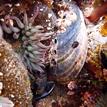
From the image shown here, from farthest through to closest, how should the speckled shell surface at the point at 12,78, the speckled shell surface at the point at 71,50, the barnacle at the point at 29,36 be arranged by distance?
the speckled shell surface at the point at 71,50
the barnacle at the point at 29,36
the speckled shell surface at the point at 12,78

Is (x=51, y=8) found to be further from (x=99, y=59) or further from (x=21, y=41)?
(x=99, y=59)

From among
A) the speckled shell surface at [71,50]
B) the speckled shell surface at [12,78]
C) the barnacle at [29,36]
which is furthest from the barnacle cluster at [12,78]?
the speckled shell surface at [71,50]

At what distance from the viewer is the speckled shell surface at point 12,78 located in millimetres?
2676

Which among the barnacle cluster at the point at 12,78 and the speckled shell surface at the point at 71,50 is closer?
the barnacle cluster at the point at 12,78

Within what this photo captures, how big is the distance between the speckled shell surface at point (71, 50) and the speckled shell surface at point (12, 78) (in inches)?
18.8

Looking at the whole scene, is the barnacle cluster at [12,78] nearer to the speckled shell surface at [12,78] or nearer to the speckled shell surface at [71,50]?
the speckled shell surface at [12,78]

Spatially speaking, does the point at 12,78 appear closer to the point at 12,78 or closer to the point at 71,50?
the point at 12,78

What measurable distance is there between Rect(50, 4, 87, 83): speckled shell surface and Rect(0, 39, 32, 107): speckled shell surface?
0.48 meters

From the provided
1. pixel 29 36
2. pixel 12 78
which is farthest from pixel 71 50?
pixel 12 78

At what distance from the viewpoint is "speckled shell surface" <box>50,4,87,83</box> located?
3.12 meters

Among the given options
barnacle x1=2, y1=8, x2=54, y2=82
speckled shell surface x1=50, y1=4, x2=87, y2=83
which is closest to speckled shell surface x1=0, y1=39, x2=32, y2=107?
barnacle x1=2, y1=8, x2=54, y2=82

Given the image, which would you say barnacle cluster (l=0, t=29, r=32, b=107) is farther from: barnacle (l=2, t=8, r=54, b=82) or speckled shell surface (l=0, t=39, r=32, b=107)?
barnacle (l=2, t=8, r=54, b=82)

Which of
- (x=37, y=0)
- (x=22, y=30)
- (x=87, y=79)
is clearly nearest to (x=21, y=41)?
(x=22, y=30)

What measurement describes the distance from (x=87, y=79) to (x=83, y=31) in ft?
1.65
